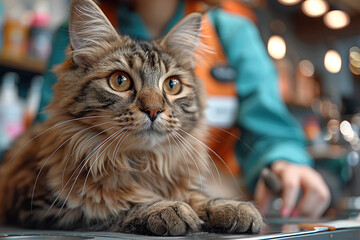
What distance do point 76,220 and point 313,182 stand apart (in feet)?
1.98

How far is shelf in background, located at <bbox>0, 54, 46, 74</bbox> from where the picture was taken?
55.2 inches

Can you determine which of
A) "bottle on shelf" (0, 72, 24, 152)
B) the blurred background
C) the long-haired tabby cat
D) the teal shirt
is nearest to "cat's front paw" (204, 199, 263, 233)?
the long-haired tabby cat

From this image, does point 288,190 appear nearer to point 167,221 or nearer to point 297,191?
point 297,191

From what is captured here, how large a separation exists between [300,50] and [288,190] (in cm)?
107

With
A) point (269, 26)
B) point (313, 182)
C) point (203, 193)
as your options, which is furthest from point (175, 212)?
point (269, 26)

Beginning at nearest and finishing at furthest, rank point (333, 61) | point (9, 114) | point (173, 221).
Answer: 1. point (173, 221)
2. point (333, 61)
3. point (9, 114)

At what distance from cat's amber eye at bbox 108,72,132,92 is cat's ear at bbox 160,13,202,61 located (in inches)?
4.6

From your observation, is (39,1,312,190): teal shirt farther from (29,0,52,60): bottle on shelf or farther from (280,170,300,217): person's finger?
(29,0,52,60): bottle on shelf

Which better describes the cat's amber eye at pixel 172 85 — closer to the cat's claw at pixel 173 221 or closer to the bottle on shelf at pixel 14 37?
the cat's claw at pixel 173 221

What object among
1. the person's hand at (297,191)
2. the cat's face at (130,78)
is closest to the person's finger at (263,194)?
the person's hand at (297,191)

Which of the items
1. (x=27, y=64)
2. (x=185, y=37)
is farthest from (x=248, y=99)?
(x=27, y=64)

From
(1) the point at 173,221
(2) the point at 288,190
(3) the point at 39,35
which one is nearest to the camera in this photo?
(1) the point at 173,221

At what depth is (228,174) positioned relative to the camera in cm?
89

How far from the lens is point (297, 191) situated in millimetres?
902
